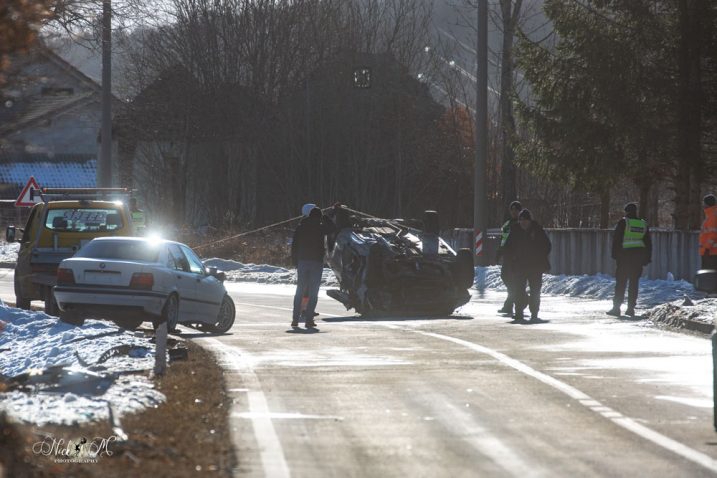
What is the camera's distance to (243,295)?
28484 millimetres

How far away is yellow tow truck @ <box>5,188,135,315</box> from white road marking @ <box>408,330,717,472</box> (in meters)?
7.67

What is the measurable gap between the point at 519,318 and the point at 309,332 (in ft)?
13.4

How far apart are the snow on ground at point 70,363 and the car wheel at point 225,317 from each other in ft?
7.95

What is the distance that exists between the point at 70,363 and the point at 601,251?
19.7 meters

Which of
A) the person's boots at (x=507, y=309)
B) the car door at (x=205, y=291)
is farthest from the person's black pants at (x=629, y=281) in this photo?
the car door at (x=205, y=291)

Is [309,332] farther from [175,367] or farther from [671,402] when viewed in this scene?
[671,402]

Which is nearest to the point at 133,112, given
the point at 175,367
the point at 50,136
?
the point at 50,136

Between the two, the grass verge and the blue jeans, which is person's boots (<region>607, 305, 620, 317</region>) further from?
the grass verge

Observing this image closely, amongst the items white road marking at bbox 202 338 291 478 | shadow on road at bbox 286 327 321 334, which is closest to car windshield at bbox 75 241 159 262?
shadow on road at bbox 286 327 321 334

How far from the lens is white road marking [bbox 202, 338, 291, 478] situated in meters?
8.07

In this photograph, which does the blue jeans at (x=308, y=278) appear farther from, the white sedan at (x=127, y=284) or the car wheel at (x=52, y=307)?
the car wheel at (x=52, y=307)

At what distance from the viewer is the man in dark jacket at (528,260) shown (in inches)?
831

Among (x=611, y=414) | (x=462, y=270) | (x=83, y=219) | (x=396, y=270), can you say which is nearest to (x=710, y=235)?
(x=462, y=270)

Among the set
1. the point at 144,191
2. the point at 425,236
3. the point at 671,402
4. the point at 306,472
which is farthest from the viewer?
the point at 144,191
